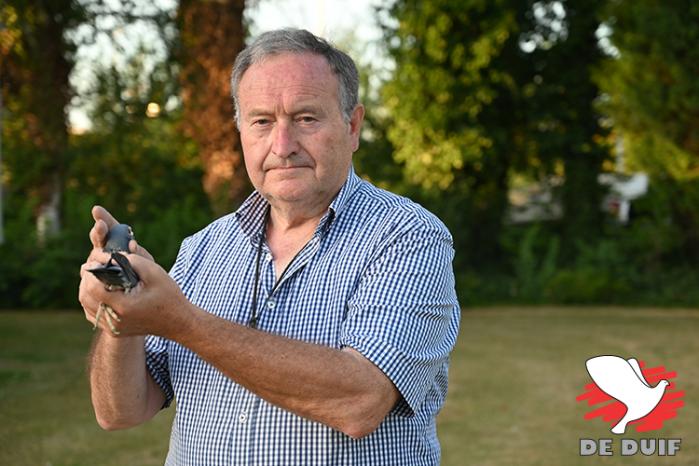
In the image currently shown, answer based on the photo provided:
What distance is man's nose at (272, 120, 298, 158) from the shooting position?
1.94 m

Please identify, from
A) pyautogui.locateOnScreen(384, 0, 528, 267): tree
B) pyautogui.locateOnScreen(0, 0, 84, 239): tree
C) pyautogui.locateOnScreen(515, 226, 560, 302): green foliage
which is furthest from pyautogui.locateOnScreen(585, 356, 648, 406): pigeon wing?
pyautogui.locateOnScreen(384, 0, 528, 267): tree

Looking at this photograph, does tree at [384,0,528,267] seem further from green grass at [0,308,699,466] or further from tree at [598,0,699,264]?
green grass at [0,308,699,466]

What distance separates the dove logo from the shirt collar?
291cm

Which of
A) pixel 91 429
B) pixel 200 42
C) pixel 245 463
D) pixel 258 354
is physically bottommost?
pixel 91 429

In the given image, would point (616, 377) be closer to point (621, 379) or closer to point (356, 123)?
point (621, 379)

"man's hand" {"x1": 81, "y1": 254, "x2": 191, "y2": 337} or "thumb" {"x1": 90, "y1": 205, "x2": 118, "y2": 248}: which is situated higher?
"thumb" {"x1": 90, "y1": 205, "x2": 118, "y2": 248}

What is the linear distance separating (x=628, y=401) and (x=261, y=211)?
11.8 ft

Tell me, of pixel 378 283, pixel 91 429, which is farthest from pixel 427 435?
pixel 91 429

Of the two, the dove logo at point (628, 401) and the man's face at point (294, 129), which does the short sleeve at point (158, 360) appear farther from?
the dove logo at point (628, 401)

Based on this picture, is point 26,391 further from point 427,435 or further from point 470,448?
point 427,435

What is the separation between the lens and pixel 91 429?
6.58m

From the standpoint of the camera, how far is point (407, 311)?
1.81 meters

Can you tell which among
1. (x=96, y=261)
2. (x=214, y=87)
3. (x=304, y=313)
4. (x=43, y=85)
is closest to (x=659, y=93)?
(x=214, y=87)

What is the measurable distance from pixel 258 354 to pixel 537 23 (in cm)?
1466
